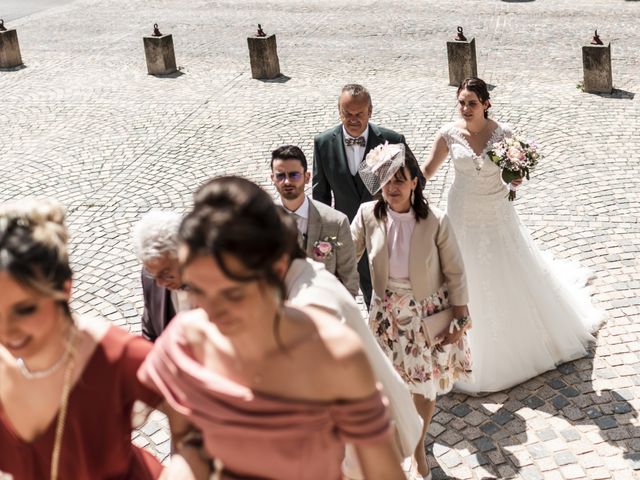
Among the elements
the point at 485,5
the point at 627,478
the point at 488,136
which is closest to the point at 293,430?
the point at 627,478

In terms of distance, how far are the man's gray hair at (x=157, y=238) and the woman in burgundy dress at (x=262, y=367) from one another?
1.49 m

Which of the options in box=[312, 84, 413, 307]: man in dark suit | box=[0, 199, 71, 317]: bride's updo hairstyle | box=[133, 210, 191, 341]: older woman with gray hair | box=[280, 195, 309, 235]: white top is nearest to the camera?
box=[0, 199, 71, 317]: bride's updo hairstyle

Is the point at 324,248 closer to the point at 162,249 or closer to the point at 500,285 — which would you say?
the point at 162,249

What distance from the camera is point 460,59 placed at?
14.8 m

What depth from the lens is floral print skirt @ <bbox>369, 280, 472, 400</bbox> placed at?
5.66 metres

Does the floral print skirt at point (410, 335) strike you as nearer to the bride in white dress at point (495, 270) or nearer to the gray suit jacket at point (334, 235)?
the gray suit jacket at point (334, 235)

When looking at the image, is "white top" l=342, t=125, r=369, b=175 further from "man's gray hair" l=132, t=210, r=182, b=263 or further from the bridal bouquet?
"man's gray hair" l=132, t=210, r=182, b=263

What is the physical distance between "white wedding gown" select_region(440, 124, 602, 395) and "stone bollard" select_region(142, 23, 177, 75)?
36.3ft

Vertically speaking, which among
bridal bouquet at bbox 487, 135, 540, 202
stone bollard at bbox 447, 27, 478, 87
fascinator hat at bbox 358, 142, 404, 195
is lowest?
stone bollard at bbox 447, 27, 478, 87

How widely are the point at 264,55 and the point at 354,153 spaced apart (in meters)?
9.64

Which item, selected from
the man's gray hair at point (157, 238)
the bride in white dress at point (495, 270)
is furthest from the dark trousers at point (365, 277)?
the man's gray hair at point (157, 238)

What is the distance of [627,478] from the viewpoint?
538cm

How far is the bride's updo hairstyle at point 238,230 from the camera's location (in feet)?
7.56

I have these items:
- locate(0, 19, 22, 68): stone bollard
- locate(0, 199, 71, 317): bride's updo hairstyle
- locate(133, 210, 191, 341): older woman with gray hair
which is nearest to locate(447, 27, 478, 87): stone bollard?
locate(0, 19, 22, 68): stone bollard
